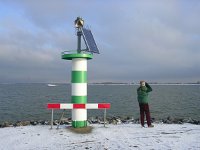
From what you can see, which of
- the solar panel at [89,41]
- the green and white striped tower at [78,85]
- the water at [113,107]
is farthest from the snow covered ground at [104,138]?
the water at [113,107]

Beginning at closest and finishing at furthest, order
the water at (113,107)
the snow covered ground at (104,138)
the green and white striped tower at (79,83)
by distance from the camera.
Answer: the snow covered ground at (104,138) → the green and white striped tower at (79,83) → the water at (113,107)

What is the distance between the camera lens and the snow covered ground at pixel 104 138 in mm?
10797

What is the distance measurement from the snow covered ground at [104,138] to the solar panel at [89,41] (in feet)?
11.8

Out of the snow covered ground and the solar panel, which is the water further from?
the snow covered ground

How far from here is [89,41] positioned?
A: 1491 cm

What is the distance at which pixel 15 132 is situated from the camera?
526 inches

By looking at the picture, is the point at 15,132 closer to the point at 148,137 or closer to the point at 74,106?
the point at 74,106

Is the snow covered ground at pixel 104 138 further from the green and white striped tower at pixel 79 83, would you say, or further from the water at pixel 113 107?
the water at pixel 113 107

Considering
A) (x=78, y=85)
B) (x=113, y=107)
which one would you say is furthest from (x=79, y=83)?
(x=113, y=107)

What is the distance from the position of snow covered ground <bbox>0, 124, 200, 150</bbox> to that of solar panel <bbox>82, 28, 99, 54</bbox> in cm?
361

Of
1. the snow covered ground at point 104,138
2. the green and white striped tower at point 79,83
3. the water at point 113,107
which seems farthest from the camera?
the water at point 113,107

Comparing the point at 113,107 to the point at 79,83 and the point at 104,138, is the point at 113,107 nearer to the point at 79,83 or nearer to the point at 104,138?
the point at 79,83

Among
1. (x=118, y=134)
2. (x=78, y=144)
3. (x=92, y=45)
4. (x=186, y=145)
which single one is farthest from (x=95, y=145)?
(x=92, y=45)

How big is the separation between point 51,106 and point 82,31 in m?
3.72
